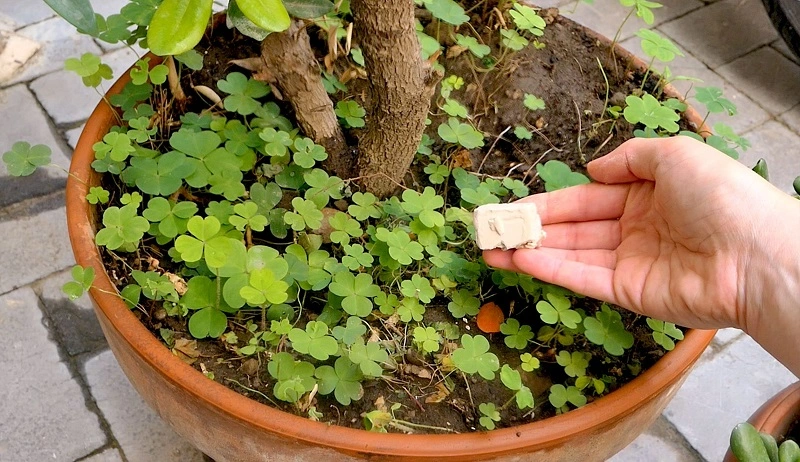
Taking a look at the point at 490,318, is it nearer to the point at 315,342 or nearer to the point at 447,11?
the point at 315,342

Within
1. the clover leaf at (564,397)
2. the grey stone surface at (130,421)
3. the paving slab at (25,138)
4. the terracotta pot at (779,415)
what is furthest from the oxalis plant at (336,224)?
the paving slab at (25,138)

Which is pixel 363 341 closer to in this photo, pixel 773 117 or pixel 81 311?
pixel 81 311

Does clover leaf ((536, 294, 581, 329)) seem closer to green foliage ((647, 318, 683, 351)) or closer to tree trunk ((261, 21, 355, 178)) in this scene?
green foliage ((647, 318, 683, 351))

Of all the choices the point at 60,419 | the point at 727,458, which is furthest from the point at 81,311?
the point at 727,458

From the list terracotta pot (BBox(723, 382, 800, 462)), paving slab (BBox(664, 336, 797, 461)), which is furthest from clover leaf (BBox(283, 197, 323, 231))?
paving slab (BBox(664, 336, 797, 461))

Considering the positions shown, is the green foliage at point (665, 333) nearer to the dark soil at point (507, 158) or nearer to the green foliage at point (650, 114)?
the dark soil at point (507, 158)

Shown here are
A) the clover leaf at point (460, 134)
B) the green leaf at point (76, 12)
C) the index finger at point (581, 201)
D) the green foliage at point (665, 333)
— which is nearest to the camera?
the green leaf at point (76, 12)
